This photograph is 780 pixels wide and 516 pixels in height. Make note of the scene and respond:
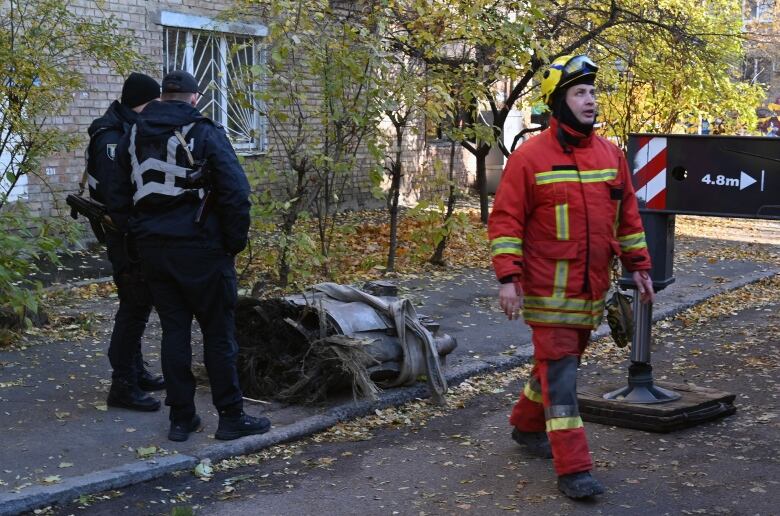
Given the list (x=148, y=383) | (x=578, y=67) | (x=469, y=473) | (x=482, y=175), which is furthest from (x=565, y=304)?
(x=482, y=175)

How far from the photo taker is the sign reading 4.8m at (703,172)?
619 centimetres

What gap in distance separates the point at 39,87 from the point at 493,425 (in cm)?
384

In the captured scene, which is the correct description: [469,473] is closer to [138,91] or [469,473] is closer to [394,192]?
[138,91]

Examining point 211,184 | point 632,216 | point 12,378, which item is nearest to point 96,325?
point 12,378

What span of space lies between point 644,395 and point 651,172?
1312mm

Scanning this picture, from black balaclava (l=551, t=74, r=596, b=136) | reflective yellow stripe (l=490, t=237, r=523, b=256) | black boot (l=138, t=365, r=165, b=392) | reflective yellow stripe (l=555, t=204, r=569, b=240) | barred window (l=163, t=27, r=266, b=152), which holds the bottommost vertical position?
black boot (l=138, t=365, r=165, b=392)

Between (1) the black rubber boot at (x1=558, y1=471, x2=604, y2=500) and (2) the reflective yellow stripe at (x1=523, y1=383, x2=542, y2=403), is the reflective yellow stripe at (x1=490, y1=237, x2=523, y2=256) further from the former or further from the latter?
(1) the black rubber boot at (x1=558, y1=471, x2=604, y2=500)

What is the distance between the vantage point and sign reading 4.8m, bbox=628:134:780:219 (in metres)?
6.19

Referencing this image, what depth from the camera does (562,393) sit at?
15.6 ft

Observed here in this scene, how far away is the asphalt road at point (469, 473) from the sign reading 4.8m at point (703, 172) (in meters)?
1.25

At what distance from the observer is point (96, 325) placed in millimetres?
7977

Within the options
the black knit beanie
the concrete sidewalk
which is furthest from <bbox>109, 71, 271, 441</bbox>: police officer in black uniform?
the black knit beanie

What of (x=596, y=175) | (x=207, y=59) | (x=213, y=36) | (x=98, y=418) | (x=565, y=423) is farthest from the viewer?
(x=207, y=59)

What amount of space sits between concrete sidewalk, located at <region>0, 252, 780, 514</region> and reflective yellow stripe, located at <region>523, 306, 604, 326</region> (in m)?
1.54
